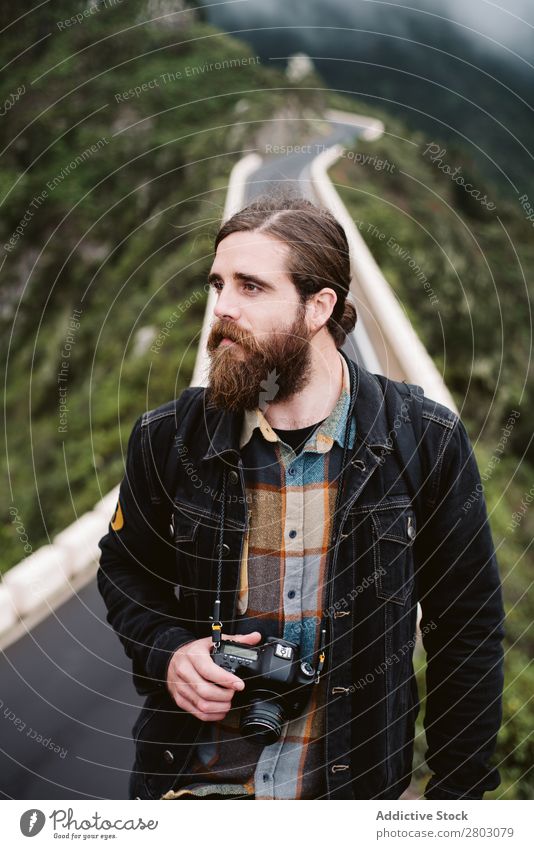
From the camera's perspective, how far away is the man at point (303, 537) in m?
1.68

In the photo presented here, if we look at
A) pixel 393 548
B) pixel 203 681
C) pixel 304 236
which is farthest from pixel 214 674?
pixel 304 236

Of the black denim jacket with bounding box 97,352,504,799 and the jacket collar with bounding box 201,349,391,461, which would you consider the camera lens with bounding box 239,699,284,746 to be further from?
the jacket collar with bounding box 201,349,391,461

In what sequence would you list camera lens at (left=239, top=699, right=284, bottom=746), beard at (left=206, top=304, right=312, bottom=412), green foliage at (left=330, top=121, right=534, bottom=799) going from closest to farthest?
camera lens at (left=239, top=699, right=284, bottom=746) < beard at (left=206, top=304, right=312, bottom=412) < green foliage at (left=330, top=121, right=534, bottom=799)

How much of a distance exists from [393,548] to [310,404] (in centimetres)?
40

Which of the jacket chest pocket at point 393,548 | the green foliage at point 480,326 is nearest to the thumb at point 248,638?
the jacket chest pocket at point 393,548

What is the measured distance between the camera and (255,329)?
173 centimetres

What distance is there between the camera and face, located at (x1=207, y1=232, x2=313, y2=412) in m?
1.68

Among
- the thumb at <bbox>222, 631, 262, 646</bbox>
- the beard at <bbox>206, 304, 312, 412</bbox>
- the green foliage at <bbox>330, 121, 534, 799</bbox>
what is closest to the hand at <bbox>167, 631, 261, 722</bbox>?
the thumb at <bbox>222, 631, 262, 646</bbox>

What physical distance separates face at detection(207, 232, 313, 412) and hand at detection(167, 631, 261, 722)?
562 mm

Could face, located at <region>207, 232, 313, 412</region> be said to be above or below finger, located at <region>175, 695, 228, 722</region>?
above

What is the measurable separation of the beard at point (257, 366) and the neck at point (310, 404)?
15mm
